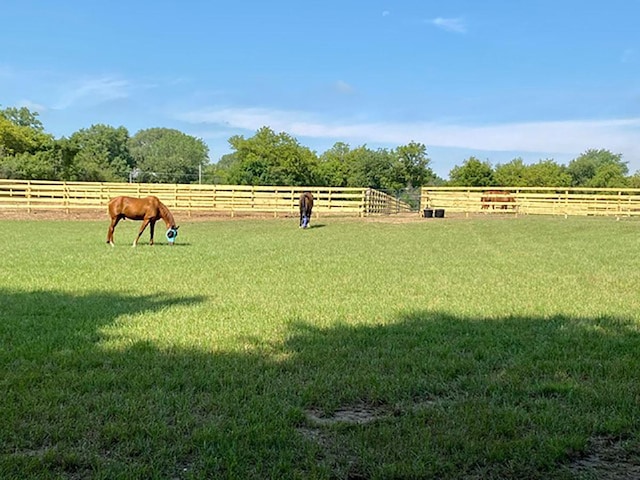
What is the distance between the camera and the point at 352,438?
9.89 ft

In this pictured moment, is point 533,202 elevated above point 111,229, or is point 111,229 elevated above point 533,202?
point 533,202

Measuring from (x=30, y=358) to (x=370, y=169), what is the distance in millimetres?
70843

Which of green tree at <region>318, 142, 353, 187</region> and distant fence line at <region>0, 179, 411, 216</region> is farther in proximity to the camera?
green tree at <region>318, 142, 353, 187</region>

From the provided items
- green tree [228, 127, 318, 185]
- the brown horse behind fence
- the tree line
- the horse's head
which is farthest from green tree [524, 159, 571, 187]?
the horse's head

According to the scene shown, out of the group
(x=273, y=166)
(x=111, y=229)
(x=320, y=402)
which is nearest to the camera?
(x=320, y=402)

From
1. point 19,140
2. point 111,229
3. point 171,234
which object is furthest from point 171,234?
point 19,140

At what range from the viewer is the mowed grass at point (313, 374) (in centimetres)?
280

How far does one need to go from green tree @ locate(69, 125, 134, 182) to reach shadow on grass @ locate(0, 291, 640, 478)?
61065mm

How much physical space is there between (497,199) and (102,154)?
68.0 meters

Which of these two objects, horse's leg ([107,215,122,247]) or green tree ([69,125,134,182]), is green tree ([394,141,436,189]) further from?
horse's leg ([107,215,122,247])

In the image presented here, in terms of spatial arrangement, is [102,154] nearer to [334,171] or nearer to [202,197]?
[334,171]

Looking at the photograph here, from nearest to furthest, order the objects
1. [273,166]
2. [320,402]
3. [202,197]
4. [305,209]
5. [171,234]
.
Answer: [320,402] → [171,234] → [305,209] → [202,197] → [273,166]

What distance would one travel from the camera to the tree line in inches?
2217

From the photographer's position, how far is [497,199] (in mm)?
33094
